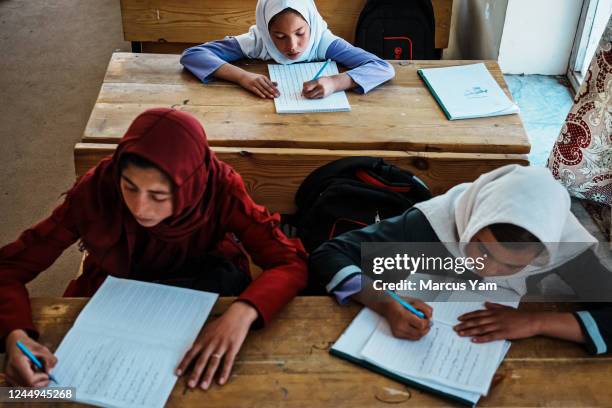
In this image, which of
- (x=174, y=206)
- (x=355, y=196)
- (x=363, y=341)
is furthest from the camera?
(x=355, y=196)

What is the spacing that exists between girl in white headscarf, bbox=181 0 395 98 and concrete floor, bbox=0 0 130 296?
0.85m

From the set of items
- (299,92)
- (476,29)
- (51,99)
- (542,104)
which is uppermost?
→ (299,92)

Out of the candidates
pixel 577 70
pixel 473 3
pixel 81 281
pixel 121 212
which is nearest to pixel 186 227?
pixel 121 212

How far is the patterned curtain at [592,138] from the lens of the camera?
208 cm

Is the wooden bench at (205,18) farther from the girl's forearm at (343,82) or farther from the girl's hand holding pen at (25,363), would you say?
the girl's hand holding pen at (25,363)

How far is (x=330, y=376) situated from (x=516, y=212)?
49 centimetres

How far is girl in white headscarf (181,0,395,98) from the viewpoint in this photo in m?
2.49

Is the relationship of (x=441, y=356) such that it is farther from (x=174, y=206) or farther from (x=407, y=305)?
(x=174, y=206)

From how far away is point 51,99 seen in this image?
3674 mm

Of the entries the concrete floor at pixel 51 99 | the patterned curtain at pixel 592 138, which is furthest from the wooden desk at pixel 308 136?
the concrete floor at pixel 51 99

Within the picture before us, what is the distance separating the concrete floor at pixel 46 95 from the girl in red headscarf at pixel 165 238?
3.07ft

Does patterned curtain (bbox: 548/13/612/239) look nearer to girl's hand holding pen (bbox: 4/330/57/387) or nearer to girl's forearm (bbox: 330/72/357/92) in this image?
girl's forearm (bbox: 330/72/357/92)

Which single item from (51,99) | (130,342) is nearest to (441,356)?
(130,342)

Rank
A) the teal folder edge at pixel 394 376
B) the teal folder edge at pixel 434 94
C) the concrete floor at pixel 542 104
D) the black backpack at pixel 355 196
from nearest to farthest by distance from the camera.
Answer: the teal folder edge at pixel 394 376, the black backpack at pixel 355 196, the teal folder edge at pixel 434 94, the concrete floor at pixel 542 104
